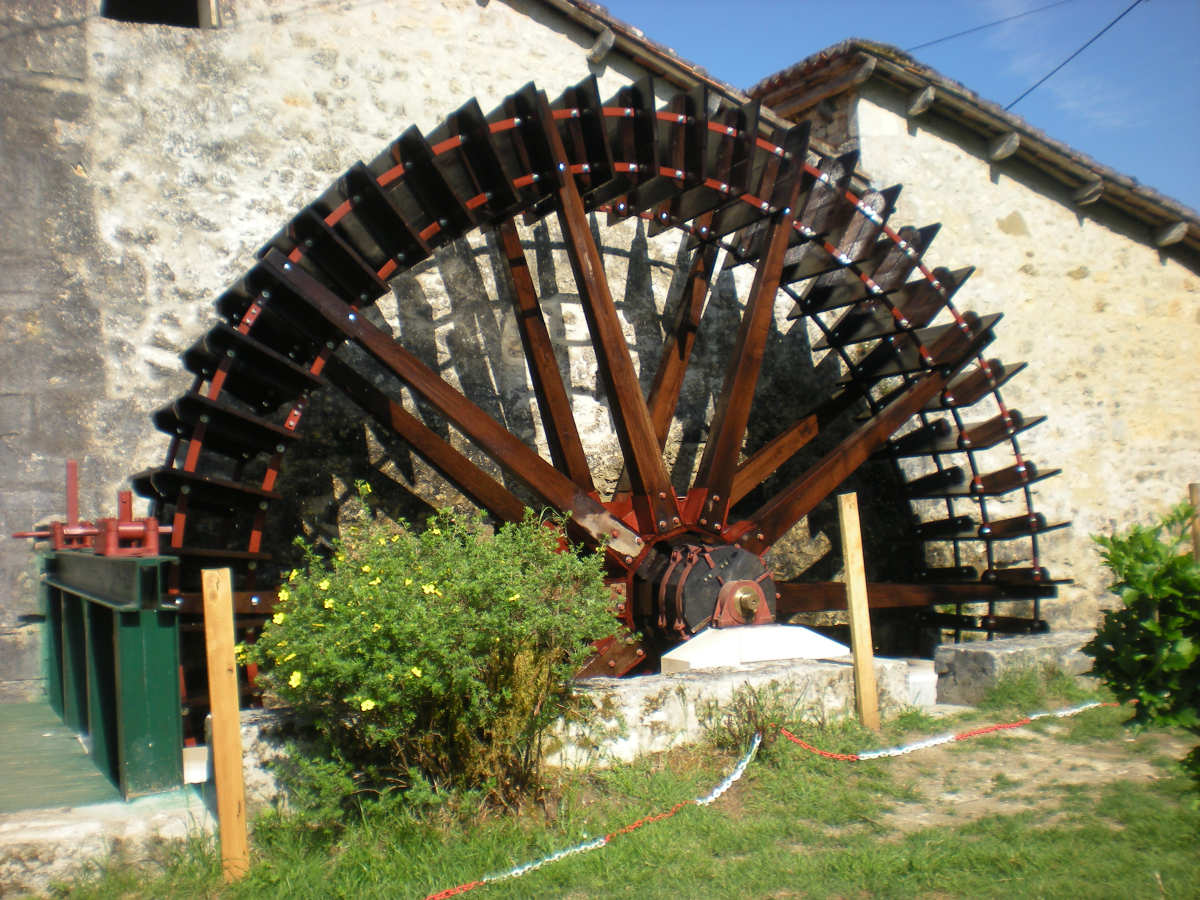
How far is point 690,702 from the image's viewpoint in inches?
162

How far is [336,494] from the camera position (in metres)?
5.88

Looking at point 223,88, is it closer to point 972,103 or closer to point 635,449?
point 635,449

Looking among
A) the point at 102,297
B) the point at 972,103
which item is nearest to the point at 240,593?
the point at 102,297

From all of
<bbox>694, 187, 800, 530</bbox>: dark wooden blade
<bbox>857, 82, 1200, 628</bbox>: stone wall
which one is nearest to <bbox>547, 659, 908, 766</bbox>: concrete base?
<bbox>694, 187, 800, 530</bbox>: dark wooden blade

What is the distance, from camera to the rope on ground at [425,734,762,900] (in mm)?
2971

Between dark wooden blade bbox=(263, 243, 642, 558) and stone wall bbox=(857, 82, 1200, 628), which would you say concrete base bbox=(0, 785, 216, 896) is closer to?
dark wooden blade bbox=(263, 243, 642, 558)

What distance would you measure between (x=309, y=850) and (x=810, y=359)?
560 centimetres

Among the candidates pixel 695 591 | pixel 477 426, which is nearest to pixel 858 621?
pixel 695 591

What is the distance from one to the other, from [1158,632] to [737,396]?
3.55 meters

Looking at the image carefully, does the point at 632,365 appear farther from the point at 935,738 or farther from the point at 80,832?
the point at 80,832

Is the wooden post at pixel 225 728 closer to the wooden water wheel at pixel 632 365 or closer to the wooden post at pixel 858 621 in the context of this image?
the wooden water wheel at pixel 632 365

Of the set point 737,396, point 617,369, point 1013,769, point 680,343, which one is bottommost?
point 1013,769

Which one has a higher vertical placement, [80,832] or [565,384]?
[565,384]

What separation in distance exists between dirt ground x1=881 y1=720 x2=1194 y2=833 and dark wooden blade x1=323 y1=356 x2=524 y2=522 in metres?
2.50
